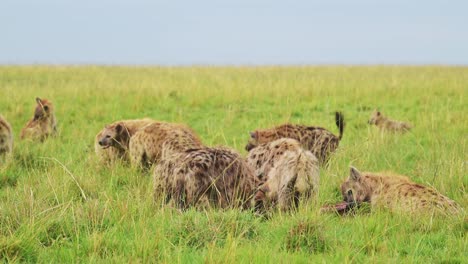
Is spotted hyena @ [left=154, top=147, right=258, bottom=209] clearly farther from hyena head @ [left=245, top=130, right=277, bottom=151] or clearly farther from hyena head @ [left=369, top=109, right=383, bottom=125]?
hyena head @ [left=369, top=109, right=383, bottom=125]

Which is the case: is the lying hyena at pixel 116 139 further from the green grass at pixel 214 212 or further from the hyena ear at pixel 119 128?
the green grass at pixel 214 212

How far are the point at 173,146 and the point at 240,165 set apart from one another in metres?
1.34

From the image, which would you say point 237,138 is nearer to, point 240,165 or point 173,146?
point 173,146

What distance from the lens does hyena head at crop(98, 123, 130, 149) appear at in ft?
24.8

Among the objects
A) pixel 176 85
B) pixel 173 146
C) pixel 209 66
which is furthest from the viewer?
pixel 209 66

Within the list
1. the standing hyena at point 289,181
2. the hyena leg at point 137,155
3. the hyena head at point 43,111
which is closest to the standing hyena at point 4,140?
the hyena leg at point 137,155

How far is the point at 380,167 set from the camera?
759cm

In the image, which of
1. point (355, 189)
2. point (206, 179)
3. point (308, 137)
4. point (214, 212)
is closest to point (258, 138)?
point (308, 137)

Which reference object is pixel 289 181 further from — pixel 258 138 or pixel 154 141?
pixel 258 138

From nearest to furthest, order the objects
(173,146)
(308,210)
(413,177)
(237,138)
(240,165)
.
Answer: (308,210), (240,165), (173,146), (413,177), (237,138)

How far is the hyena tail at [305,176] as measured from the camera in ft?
17.2

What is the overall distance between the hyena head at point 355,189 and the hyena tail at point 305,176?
0.60 m

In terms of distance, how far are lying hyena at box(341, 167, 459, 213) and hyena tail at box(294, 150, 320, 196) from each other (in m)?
0.48

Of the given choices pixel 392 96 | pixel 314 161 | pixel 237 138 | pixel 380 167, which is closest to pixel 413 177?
pixel 380 167
